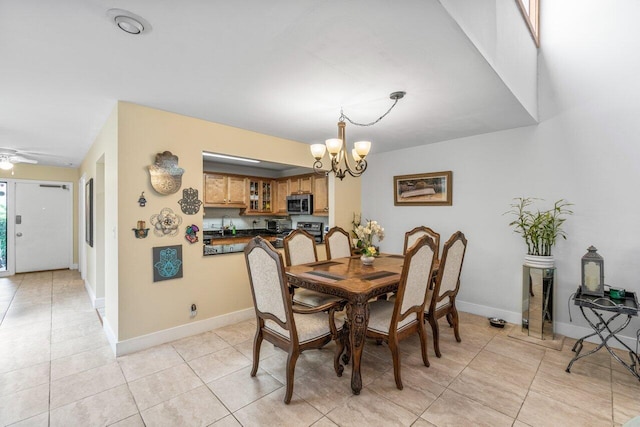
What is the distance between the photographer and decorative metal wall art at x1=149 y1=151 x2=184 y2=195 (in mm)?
2841

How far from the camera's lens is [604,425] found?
71.3 inches

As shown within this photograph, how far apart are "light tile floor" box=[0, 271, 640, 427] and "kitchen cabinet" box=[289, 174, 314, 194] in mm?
3217

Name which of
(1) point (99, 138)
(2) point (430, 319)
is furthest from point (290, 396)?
(1) point (99, 138)

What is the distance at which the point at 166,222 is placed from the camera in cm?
293

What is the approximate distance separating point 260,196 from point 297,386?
4663 millimetres

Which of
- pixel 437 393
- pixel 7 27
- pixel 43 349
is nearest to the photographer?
pixel 7 27

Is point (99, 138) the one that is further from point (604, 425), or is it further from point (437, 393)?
point (604, 425)

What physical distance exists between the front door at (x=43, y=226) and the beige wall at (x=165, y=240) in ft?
17.4

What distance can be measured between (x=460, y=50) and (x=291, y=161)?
2.63m

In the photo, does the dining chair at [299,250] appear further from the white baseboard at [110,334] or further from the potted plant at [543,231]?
the potted plant at [543,231]

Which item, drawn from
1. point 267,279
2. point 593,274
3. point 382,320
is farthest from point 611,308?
point 267,279

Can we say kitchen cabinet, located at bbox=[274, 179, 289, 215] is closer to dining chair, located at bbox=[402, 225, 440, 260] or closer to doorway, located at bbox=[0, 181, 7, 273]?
dining chair, located at bbox=[402, 225, 440, 260]

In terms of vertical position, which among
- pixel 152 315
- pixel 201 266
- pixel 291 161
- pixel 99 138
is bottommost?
pixel 152 315

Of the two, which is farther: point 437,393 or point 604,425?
point 437,393
